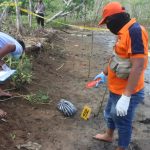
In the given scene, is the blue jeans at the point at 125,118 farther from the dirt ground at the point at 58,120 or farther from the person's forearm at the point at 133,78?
the dirt ground at the point at 58,120

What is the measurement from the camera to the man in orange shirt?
3.67 m

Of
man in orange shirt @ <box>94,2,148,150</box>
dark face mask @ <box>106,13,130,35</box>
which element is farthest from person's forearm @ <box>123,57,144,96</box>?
dark face mask @ <box>106,13,130,35</box>

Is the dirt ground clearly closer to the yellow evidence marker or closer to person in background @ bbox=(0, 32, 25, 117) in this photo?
the yellow evidence marker

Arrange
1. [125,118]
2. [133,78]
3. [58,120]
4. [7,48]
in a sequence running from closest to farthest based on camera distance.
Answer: [133,78] < [125,118] < [7,48] < [58,120]

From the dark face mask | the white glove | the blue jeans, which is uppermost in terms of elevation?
the dark face mask

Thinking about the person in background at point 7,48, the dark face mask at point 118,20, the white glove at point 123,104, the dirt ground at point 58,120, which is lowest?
the dirt ground at point 58,120

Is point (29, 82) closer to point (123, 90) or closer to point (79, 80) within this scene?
point (79, 80)

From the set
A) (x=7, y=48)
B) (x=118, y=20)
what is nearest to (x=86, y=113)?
(x=7, y=48)

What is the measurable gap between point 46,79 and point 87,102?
4.21 ft

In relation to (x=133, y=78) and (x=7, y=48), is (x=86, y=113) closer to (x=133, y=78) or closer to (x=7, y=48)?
(x=7, y=48)

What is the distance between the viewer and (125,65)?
12.6ft

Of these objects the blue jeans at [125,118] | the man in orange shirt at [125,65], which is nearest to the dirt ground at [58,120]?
the blue jeans at [125,118]

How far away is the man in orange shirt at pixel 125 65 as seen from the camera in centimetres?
367

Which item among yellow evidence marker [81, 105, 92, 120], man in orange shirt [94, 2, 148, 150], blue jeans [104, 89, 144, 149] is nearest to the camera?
man in orange shirt [94, 2, 148, 150]
